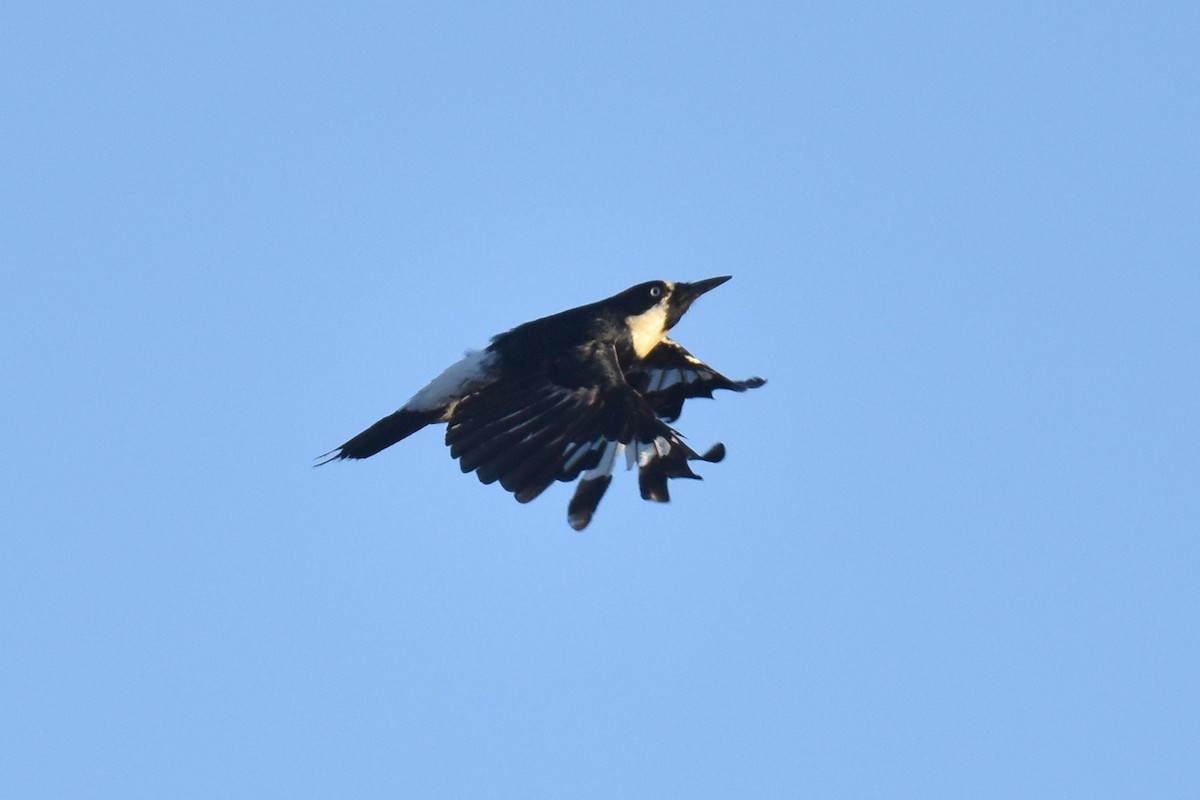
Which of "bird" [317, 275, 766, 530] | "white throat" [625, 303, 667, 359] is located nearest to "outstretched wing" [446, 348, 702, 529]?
"bird" [317, 275, 766, 530]

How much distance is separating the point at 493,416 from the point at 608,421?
0.70 meters

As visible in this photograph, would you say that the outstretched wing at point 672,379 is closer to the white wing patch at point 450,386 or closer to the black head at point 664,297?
the black head at point 664,297

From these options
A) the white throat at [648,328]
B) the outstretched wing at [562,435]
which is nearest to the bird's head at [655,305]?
the white throat at [648,328]

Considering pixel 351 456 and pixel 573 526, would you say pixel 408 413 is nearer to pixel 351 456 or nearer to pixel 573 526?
pixel 351 456

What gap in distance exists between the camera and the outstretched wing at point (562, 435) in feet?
36.0

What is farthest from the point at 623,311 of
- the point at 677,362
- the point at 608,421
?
the point at 608,421

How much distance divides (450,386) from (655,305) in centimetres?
160

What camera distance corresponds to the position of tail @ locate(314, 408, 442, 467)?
12195 millimetres

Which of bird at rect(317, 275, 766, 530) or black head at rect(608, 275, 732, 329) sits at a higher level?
black head at rect(608, 275, 732, 329)

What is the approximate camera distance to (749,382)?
12.8m

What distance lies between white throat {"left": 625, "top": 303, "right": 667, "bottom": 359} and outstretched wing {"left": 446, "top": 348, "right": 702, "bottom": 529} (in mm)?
758

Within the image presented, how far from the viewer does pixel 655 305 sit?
13.0 m

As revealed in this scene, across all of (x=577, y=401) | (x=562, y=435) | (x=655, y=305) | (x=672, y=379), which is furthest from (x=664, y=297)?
(x=562, y=435)

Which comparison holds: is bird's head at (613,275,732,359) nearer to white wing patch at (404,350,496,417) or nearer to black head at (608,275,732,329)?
black head at (608,275,732,329)
